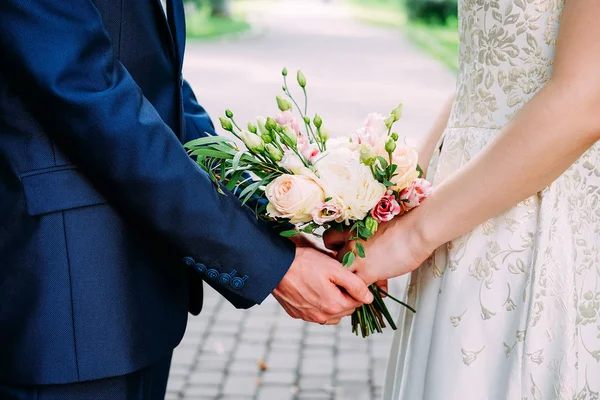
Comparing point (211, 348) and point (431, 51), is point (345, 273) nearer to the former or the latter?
point (211, 348)

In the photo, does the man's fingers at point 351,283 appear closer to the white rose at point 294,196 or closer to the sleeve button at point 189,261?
the white rose at point 294,196

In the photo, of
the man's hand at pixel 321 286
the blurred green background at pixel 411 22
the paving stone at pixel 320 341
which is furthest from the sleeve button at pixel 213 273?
the blurred green background at pixel 411 22

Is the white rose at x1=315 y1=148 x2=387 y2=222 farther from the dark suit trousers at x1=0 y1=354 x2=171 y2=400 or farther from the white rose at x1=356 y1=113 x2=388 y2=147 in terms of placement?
the dark suit trousers at x1=0 y1=354 x2=171 y2=400

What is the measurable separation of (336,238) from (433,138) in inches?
17.8

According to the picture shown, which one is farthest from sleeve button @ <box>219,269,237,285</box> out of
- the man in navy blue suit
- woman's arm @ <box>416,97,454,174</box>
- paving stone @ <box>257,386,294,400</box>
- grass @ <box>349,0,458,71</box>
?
grass @ <box>349,0,458,71</box>

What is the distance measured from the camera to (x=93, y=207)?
1.92 meters

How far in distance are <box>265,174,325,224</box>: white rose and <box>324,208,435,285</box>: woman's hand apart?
21cm

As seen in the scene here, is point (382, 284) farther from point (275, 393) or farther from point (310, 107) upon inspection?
point (310, 107)

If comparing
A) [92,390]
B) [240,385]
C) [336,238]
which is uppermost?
[336,238]

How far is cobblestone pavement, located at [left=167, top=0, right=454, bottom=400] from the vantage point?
4465 millimetres

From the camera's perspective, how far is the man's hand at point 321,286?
83.0 inches

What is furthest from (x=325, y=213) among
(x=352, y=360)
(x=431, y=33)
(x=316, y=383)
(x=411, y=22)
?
(x=411, y=22)

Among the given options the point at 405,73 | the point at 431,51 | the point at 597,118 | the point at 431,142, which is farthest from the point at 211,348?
the point at 431,51

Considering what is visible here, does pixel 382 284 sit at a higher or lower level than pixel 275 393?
higher
